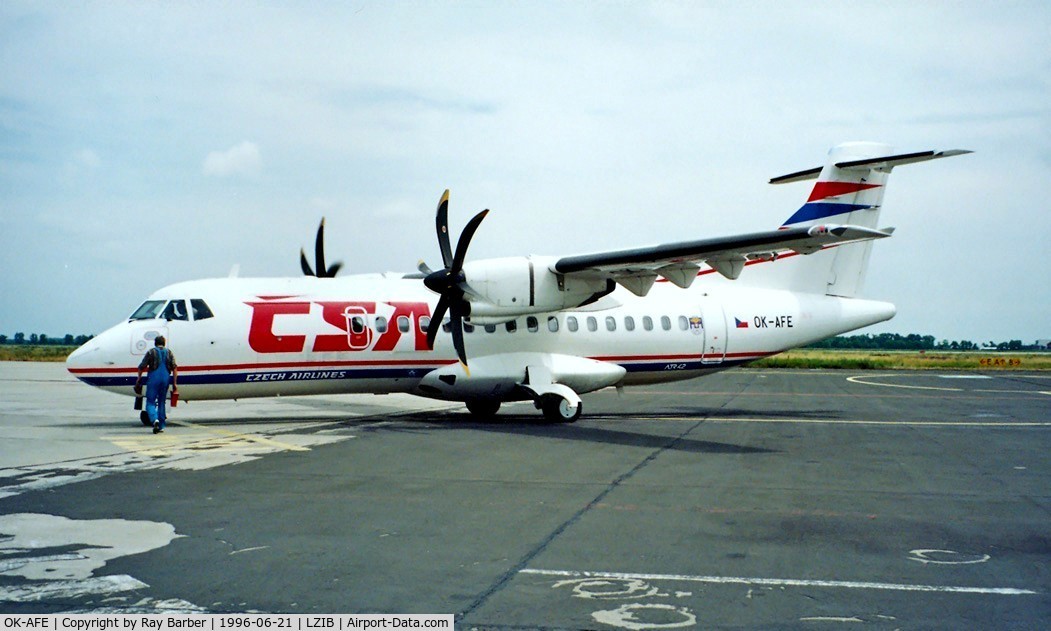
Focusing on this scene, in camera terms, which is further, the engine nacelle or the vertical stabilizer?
the vertical stabilizer

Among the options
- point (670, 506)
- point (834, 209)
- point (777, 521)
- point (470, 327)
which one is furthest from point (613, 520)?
point (834, 209)

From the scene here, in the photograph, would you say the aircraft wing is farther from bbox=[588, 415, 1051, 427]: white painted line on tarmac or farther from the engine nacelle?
bbox=[588, 415, 1051, 427]: white painted line on tarmac

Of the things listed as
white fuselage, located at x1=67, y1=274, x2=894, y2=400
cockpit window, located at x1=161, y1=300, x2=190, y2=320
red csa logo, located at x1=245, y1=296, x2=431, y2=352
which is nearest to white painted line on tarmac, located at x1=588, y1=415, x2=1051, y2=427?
white fuselage, located at x1=67, y1=274, x2=894, y2=400

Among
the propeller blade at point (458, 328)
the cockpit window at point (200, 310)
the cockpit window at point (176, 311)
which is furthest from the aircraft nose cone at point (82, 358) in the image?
the propeller blade at point (458, 328)

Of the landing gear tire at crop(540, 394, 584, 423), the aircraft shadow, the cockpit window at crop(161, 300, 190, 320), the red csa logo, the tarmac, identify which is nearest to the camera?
the tarmac

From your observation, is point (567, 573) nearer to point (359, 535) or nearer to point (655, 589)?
point (655, 589)

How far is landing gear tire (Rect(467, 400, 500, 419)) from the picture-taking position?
2178cm

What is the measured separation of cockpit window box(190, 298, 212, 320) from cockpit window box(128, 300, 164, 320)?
2.09ft

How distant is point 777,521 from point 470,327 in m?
12.0

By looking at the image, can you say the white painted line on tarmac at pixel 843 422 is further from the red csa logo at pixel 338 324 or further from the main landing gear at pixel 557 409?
the red csa logo at pixel 338 324

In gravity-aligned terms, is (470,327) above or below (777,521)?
above

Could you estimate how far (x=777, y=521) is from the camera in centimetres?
942

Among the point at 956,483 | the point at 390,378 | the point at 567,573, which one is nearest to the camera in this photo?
the point at 567,573

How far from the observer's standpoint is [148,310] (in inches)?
741
